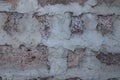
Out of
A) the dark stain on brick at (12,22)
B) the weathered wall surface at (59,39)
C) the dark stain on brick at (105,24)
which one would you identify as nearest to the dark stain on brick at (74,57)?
the weathered wall surface at (59,39)

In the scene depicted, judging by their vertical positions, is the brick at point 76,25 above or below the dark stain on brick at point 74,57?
above

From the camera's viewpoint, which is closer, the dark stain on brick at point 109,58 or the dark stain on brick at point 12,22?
the dark stain on brick at point 12,22

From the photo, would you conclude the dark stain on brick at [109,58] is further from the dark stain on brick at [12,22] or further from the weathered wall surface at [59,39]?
the dark stain on brick at [12,22]

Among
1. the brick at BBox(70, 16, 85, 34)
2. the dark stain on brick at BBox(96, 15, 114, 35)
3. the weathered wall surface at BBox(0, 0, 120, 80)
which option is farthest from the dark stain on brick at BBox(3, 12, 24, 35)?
the dark stain on brick at BBox(96, 15, 114, 35)

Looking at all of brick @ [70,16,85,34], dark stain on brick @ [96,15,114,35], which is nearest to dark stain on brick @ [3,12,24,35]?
brick @ [70,16,85,34]

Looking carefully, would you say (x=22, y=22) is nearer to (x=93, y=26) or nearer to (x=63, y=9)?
(x=63, y=9)

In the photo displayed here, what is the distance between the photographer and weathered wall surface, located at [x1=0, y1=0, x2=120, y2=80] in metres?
1.08

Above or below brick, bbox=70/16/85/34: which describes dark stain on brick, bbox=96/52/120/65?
below

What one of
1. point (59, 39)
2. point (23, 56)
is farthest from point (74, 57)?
Result: point (23, 56)

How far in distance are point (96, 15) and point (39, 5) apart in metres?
0.23

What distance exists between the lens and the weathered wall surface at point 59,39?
3.56 ft

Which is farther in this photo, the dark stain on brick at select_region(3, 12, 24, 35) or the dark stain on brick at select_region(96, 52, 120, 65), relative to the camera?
the dark stain on brick at select_region(96, 52, 120, 65)

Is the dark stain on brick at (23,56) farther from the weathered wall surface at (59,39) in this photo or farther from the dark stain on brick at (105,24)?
the dark stain on brick at (105,24)

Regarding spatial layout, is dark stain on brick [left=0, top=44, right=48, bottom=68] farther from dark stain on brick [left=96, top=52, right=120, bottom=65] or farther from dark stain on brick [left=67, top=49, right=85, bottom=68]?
dark stain on brick [left=96, top=52, right=120, bottom=65]
